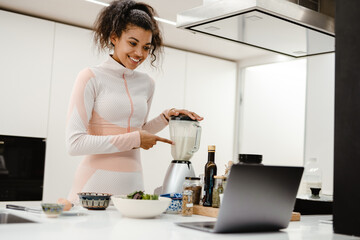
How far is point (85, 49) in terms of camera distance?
13.3ft

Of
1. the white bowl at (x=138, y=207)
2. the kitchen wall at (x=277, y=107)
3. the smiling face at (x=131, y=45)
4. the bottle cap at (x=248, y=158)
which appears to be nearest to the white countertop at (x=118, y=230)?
the white bowl at (x=138, y=207)

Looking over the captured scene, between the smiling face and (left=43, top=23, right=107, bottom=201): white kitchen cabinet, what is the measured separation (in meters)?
1.91

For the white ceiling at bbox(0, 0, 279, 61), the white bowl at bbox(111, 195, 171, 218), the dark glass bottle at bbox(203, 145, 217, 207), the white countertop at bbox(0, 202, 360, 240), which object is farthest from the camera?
the white ceiling at bbox(0, 0, 279, 61)

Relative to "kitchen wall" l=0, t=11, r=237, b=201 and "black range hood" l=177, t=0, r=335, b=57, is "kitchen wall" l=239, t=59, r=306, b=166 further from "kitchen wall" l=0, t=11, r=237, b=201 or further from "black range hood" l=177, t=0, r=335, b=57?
"black range hood" l=177, t=0, r=335, b=57

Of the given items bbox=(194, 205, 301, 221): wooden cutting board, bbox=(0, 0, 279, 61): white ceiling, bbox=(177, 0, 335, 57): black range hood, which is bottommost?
bbox=(194, 205, 301, 221): wooden cutting board

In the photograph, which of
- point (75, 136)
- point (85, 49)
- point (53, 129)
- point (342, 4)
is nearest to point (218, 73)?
point (85, 49)

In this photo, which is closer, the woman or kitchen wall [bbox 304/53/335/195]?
the woman

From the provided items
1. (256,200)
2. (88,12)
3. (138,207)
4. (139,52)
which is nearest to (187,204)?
(138,207)

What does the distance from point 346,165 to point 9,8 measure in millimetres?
3242

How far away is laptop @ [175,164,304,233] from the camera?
112cm

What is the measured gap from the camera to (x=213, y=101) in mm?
4965

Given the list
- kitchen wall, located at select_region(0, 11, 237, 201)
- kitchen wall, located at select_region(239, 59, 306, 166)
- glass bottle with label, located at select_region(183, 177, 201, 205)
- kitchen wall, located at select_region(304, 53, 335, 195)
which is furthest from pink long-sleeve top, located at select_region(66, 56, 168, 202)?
kitchen wall, located at select_region(239, 59, 306, 166)

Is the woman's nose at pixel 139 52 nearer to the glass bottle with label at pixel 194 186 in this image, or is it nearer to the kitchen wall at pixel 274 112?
the glass bottle with label at pixel 194 186

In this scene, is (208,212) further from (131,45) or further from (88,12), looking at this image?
(88,12)
